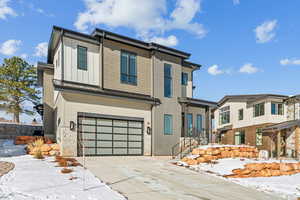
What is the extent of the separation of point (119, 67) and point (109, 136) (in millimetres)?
4987

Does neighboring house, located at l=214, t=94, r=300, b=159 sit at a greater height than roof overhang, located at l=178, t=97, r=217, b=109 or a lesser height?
lesser

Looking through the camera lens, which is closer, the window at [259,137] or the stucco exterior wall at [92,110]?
the stucco exterior wall at [92,110]

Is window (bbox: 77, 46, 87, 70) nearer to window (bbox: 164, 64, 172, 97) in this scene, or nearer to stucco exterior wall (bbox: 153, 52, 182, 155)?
stucco exterior wall (bbox: 153, 52, 182, 155)

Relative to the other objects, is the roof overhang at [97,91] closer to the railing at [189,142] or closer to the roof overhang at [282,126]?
the railing at [189,142]

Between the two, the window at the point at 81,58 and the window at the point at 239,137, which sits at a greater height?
the window at the point at 81,58

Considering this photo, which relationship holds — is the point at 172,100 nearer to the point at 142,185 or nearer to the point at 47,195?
the point at 142,185

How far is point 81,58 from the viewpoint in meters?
16.9

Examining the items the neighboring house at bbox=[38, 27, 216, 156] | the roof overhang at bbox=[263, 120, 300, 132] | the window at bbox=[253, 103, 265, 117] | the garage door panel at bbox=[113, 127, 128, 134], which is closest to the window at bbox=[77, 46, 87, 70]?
the neighboring house at bbox=[38, 27, 216, 156]

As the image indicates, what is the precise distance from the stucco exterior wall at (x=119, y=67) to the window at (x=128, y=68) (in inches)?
10.8

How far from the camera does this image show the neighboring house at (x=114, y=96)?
51.6 feet

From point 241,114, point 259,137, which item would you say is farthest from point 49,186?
point 241,114

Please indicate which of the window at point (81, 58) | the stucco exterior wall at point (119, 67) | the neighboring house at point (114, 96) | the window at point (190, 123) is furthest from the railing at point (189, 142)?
the window at point (81, 58)

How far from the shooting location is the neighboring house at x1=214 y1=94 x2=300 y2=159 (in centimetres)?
2548

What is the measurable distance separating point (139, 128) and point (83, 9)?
899 centimetres
